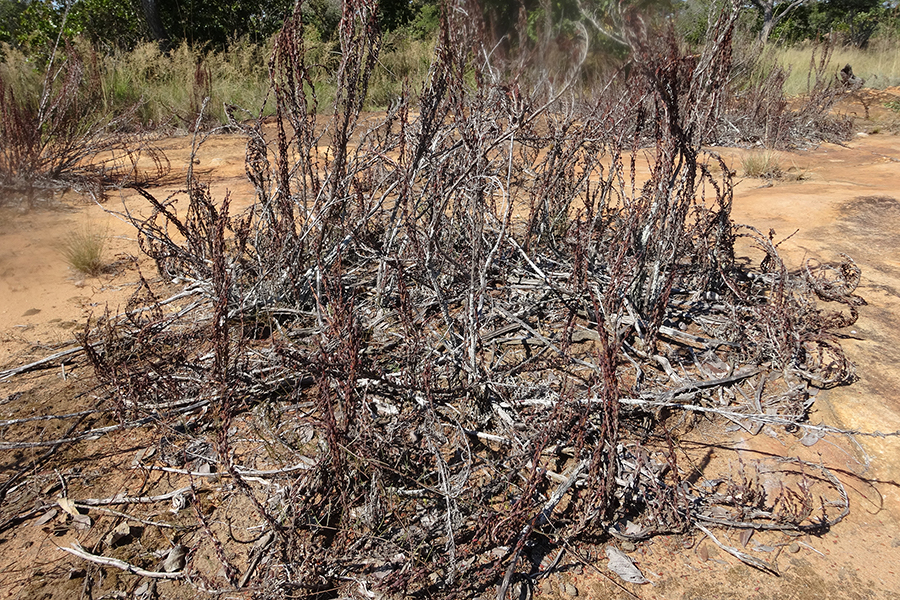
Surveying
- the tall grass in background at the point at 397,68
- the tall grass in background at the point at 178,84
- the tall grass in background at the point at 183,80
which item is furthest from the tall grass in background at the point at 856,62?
the tall grass in background at the point at 178,84

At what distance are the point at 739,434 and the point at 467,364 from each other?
1.12 metres

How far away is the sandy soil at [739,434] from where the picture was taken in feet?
5.67

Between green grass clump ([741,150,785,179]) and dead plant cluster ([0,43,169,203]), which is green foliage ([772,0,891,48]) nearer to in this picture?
green grass clump ([741,150,785,179])

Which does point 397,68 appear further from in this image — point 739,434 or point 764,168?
point 739,434

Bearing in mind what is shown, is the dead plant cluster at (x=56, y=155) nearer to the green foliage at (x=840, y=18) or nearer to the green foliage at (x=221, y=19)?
the green foliage at (x=221, y=19)

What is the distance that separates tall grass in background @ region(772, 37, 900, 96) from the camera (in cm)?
1164

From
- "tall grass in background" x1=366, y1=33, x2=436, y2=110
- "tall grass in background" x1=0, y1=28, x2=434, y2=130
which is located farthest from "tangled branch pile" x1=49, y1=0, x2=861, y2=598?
"tall grass in background" x1=366, y1=33, x2=436, y2=110

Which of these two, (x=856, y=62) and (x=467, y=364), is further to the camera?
(x=856, y=62)

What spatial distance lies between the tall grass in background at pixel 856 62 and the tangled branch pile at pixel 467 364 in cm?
1014

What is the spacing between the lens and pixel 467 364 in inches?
93.0

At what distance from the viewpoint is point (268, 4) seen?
46.2 ft

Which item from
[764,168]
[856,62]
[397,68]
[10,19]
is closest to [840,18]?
[856,62]

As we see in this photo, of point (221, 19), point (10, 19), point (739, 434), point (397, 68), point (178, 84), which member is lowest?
point (739, 434)

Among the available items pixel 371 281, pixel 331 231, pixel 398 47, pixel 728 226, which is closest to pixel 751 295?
pixel 728 226
